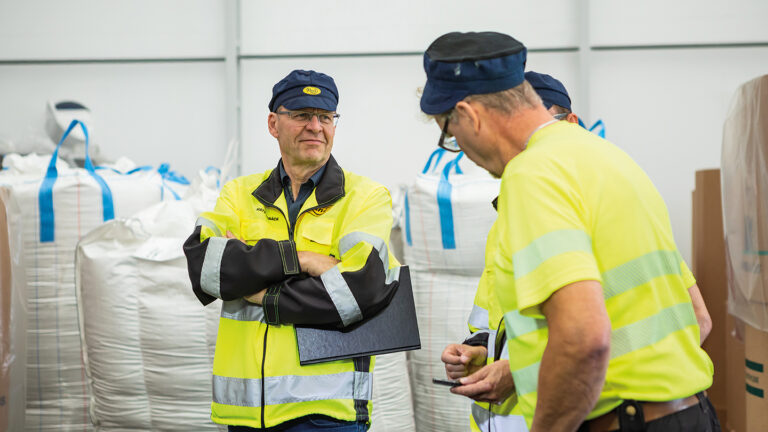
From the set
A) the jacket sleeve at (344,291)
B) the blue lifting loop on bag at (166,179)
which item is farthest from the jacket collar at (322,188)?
the blue lifting loop on bag at (166,179)

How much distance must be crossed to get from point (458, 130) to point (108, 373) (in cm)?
202

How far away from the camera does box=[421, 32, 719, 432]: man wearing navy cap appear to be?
0.95 metres

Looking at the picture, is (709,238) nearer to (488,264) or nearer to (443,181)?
(443,181)

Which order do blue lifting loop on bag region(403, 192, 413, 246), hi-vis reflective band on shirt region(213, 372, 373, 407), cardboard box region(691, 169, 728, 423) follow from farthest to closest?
cardboard box region(691, 169, 728, 423), blue lifting loop on bag region(403, 192, 413, 246), hi-vis reflective band on shirt region(213, 372, 373, 407)

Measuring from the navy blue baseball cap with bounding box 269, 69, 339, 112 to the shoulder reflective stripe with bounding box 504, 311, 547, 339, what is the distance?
1032 millimetres

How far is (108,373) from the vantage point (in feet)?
8.63

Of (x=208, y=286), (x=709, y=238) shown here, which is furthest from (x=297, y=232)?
(x=709, y=238)

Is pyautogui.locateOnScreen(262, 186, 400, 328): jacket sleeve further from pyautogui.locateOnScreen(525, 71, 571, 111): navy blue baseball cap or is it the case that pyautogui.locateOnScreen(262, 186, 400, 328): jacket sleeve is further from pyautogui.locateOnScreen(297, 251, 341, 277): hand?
pyautogui.locateOnScreen(525, 71, 571, 111): navy blue baseball cap

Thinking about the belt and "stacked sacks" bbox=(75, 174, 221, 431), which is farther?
"stacked sacks" bbox=(75, 174, 221, 431)

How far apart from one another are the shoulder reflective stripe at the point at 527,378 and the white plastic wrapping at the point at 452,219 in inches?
65.6

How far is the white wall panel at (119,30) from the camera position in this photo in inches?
170

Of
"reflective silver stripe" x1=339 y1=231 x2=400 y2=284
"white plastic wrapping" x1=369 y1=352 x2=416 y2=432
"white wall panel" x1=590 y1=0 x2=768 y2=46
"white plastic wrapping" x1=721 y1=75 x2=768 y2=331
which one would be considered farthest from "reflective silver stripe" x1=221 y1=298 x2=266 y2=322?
"white wall panel" x1=590 y1=0 x2=768 y2=46

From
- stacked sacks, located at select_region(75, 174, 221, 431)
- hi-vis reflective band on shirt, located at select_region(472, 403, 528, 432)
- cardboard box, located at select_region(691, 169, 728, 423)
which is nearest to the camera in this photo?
hi-vis reflective band on shirt, located at select_region(472, 403, 528, 432)

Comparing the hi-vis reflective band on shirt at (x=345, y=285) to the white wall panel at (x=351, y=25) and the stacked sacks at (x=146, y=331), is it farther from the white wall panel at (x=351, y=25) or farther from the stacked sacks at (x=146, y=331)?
the white wall panel at (x=351, y=25)
